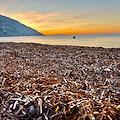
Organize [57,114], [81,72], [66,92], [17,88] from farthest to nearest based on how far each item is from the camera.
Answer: [81,72] → [17,88] → [66,92] → [57,114]

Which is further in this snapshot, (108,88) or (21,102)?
(108,88)

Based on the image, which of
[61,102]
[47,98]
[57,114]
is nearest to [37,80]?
[47,98]

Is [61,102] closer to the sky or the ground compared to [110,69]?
closer to the ground

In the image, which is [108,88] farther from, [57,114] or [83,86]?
[57,114]

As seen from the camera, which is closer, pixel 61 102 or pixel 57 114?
pixel 57 114

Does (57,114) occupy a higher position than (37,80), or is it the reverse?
(37,80)

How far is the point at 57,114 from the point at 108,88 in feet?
3.75

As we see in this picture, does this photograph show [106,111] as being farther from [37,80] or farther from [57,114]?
[37,80]

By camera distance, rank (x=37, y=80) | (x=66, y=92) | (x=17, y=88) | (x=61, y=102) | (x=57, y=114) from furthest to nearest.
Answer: (x=37, y=80) < (x=17, y=88) < (x=66, y=92) < (x=61, y=102) < (x=57, y=114)

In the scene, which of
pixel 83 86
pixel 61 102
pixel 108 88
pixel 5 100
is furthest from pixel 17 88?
pixel 108 88

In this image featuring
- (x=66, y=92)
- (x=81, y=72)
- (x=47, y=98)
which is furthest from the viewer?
(x=81, y=72)

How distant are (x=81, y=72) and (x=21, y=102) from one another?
5.55 feet

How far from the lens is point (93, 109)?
1449 millimetres

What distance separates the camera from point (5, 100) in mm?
1660
